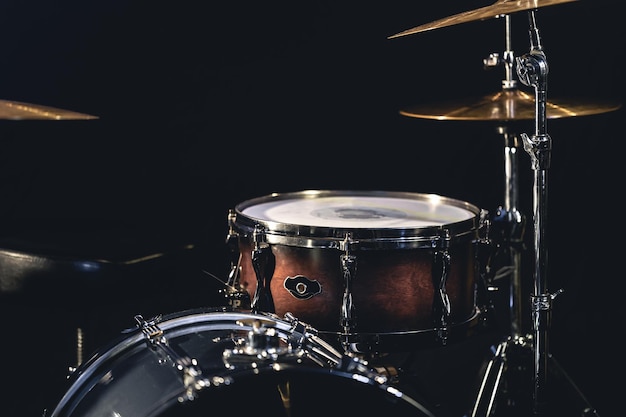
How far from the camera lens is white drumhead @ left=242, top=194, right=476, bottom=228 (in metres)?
2.29

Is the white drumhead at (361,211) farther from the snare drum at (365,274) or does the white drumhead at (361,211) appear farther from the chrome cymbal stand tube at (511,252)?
the chrome cymbal stand tube at (511,252)

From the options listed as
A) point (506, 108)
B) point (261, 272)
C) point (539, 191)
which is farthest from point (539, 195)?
point (261, 272)

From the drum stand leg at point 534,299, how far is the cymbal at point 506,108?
19 cm

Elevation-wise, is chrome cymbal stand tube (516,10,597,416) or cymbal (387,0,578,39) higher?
cymbal (387,0,578,39)

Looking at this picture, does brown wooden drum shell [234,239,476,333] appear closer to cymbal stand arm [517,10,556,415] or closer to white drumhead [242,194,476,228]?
white drumhead [242,194,476,228]

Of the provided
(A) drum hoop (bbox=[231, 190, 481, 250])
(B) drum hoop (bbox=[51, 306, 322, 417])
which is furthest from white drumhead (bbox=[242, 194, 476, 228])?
(B) drum hoop (bbox=[51, 306, 322, 417])

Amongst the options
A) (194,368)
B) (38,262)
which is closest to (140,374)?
(194,368)

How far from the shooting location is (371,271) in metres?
2.09

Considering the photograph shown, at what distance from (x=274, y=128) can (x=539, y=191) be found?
1.36 metres

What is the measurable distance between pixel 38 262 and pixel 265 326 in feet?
3.20

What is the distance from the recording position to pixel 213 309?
5.95 feet

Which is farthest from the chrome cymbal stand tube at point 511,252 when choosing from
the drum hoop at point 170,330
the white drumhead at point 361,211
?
the drum hoop at point 170,330

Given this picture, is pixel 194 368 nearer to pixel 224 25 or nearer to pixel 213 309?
pixel 213 309

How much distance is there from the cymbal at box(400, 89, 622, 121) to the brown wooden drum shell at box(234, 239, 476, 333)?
1.13 ft
